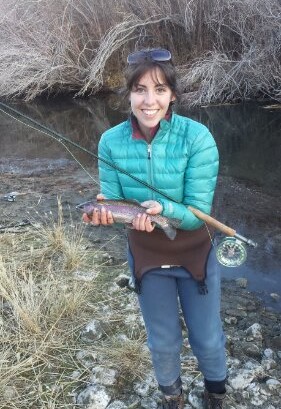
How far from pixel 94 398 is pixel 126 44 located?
14.5 metres

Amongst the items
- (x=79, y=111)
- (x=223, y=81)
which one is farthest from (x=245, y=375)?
(x=79, y=111)

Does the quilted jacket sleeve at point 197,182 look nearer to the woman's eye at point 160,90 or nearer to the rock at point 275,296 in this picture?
the woman's eye at point 160,90

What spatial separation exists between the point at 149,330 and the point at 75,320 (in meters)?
1.14

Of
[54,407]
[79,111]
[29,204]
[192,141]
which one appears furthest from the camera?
[79,111]

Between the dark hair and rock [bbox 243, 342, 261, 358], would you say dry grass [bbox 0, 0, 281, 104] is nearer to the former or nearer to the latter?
rock [bbox 243, 342, 261, 358]

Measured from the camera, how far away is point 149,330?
8.23ft

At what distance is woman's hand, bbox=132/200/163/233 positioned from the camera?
2.23 m

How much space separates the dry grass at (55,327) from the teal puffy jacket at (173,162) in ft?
4.04

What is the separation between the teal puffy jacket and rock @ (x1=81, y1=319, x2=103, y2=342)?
139 centimetres

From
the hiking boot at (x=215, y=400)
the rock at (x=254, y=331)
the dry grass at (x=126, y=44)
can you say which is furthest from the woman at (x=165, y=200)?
the dry grass at (x=126, y=44)

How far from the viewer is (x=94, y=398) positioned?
9.27 feet

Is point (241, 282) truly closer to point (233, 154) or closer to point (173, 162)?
point (173, 162)

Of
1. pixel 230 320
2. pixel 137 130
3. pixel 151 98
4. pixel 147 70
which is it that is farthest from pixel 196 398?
pixel 147 70

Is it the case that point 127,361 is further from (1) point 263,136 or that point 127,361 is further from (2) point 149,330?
(1) point 263,136
